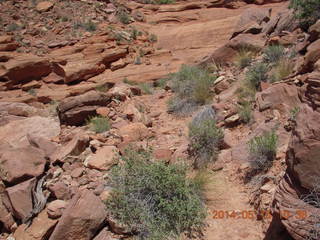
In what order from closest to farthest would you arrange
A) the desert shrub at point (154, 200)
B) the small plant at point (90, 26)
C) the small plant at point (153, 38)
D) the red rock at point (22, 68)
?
the desert shrub at point (154, 200) < the red rock at point (22, 68) < the small plant at point (90, 26) < the small plant at point (153, 38)

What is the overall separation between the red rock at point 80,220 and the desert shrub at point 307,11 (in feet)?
20.6

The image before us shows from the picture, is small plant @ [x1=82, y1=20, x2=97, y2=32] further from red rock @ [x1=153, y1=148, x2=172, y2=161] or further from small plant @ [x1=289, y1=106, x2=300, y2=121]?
small plant @ [x1=289, y1=106, x2=300, y2=121]

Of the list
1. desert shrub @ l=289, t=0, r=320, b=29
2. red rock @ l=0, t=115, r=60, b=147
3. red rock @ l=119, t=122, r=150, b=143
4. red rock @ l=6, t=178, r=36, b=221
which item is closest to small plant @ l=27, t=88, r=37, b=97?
red rock @ l=0, t=115, r=60, b=147

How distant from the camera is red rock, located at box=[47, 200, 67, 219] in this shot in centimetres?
439

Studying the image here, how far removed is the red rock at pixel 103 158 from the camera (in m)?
5.25

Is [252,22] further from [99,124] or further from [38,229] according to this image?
[38,229]

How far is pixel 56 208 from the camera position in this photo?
175 inches

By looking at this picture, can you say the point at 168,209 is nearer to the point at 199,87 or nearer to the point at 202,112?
the point at 202,112

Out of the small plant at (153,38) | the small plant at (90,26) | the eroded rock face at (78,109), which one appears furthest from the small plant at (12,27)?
the eroded rock face at (78,109)

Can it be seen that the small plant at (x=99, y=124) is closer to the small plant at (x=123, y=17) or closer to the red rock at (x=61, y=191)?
the red rock at (x=61, y=191)

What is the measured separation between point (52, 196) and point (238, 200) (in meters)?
2.54

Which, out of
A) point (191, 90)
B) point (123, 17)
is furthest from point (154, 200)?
point (123, 17)

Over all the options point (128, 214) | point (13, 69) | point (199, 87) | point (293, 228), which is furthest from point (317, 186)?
point (13, 69)

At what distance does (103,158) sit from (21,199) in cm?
130
